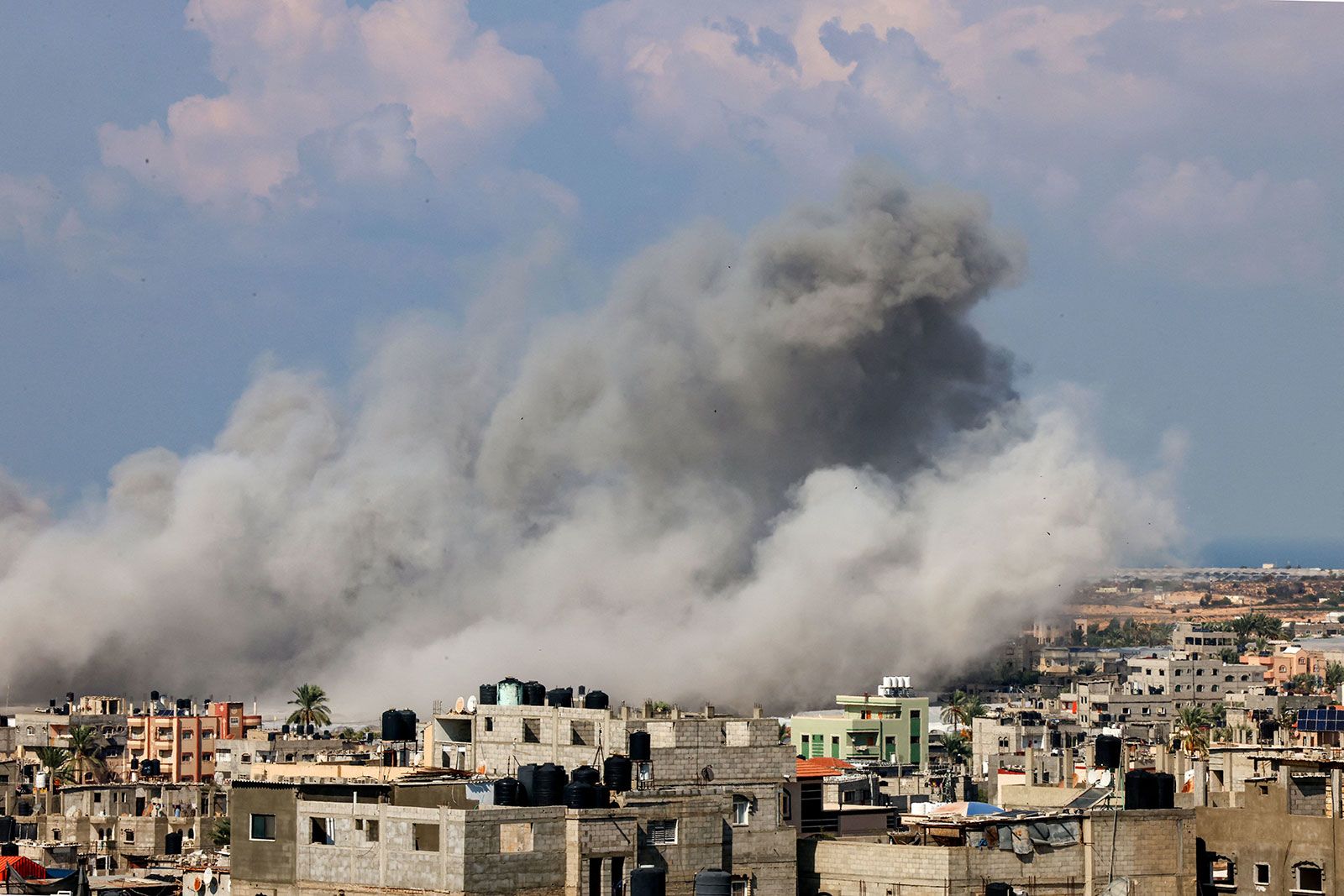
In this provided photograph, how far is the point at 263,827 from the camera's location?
71.4 ft

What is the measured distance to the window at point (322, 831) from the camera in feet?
69.4

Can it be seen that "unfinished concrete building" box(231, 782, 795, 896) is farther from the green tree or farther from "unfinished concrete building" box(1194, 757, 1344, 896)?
the green tree

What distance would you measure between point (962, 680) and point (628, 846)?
180 ft

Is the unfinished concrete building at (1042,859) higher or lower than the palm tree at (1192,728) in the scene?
lower

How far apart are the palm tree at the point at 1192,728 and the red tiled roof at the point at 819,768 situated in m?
6.23

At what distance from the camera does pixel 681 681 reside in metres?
65.4

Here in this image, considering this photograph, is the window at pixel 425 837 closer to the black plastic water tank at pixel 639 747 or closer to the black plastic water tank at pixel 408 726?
the black plastic water tank at pixel 639 747

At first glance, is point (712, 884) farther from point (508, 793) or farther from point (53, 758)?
point (53, 758)

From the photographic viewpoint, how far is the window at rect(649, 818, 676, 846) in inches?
834

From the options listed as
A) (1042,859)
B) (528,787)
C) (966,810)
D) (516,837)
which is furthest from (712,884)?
(966,810)

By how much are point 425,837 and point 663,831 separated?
201cm

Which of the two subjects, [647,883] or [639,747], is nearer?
[647,883]

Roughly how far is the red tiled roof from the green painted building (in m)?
12.4

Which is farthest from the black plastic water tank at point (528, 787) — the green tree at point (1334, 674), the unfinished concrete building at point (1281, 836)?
the green tree at point (1334, 674)
